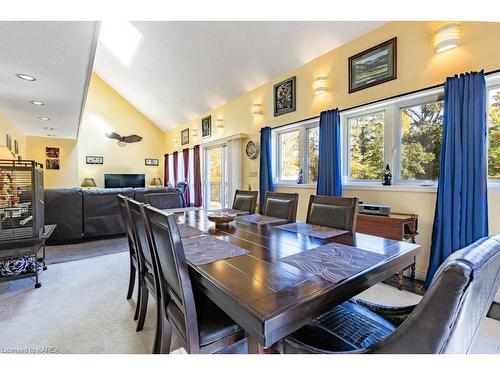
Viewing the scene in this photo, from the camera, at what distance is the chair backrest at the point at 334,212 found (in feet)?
6.00

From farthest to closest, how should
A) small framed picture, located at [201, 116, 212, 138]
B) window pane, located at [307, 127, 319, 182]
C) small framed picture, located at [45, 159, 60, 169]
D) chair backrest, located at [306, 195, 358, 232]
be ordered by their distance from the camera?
small framed picture, located at [45, 159, 60, 169] < small framed picture, located at [201, 116, 212, 138] < window pane, located at [307, 127, 319, 182] < chair backrest, located at [306, 195, 358, 232]

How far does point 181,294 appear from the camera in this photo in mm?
1080

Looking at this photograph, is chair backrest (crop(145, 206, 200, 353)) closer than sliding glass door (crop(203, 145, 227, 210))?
Yes

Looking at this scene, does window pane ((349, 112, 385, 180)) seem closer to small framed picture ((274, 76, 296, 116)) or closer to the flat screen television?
small framed picture ((274, 76, 296, 116))

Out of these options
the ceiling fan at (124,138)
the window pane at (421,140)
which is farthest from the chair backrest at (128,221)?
the ceiling fan at (124,138)

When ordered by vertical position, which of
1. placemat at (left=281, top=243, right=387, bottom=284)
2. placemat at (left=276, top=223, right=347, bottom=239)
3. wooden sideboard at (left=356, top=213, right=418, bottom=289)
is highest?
placemat at (left=276, top=223, right=347, bottom=239)

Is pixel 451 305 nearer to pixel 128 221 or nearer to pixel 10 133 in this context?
pixel 128 221

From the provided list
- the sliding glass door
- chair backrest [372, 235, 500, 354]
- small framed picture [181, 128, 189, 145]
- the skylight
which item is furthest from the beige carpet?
small framed picture [181, 128, 189, 145]

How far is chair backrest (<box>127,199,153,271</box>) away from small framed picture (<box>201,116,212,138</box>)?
4540 millimetres

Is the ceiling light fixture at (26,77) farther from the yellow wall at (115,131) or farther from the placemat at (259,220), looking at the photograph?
the yellow wall at (115,131)

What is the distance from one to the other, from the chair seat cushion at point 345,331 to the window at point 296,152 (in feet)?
8.85

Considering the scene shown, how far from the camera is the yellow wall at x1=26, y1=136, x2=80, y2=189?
276 inches

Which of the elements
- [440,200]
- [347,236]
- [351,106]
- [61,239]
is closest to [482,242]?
[347,236]
